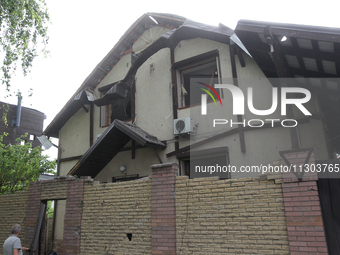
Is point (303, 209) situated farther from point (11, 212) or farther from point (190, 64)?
point (11, 212)

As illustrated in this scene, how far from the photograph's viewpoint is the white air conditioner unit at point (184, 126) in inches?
336

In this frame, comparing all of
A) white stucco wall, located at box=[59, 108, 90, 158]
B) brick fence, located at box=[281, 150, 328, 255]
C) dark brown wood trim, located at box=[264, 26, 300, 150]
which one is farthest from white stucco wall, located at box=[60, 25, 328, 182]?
brick fence, located at box=[281, 150, 328, 255]

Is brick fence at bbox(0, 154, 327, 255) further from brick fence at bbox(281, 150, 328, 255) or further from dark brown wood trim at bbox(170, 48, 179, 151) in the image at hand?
dark brown wood trim at bbox(170, 48, 179, 151)

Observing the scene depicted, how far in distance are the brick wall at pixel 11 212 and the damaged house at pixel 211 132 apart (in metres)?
1.71

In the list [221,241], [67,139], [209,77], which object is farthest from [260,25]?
[67,139]

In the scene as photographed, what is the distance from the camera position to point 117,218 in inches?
259

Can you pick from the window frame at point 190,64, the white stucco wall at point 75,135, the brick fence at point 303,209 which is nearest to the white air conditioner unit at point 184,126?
the window frame at point 190,64

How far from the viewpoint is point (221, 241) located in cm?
526

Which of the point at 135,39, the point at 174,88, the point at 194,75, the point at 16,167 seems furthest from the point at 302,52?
the point at 16,167

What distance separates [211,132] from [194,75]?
2302 mm

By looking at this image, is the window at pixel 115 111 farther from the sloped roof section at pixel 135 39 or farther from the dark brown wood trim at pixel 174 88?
the dark brown wood trim at pixel 174 88

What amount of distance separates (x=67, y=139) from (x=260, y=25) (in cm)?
886

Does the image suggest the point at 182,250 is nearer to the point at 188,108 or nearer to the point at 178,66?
the point at 188,108

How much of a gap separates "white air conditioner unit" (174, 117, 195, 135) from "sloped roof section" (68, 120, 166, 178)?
72 cm
